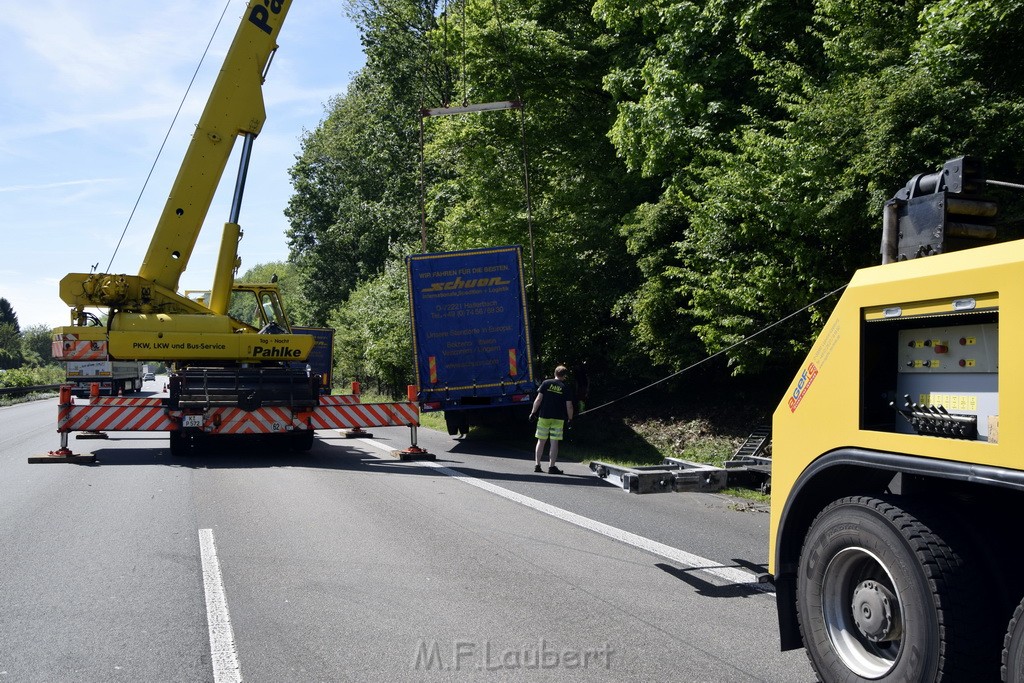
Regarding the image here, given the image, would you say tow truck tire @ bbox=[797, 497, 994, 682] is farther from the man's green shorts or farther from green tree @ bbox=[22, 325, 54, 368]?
green tree @ bbox=[22, 325, 54, 368]

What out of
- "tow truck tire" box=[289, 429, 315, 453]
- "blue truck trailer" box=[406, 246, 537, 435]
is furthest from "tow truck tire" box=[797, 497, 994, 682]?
"blue truck trailer" box=[406, 246, 537, 435]

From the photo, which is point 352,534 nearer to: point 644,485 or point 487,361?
point 644,485

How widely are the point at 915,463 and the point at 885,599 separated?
65 cm

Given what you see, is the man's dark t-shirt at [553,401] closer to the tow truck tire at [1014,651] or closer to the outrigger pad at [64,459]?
the outrigger pad at [64,459]

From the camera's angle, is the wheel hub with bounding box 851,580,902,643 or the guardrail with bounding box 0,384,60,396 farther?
the guardrail with bounding box 0,384,60,396

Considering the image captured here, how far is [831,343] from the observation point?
3994 millimetres

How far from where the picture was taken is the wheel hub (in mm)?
3564

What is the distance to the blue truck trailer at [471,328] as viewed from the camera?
16203 mm

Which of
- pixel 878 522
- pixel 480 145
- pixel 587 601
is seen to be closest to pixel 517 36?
pixel 480 145

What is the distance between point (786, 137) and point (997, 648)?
10.4m

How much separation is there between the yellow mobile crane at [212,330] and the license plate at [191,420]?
0.05ft

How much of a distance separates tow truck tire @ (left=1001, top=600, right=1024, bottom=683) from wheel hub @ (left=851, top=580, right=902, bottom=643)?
22.1 inches

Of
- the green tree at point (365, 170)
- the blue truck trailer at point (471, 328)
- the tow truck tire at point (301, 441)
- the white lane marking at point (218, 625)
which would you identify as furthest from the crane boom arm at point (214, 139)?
the green tree at point (365, 170)


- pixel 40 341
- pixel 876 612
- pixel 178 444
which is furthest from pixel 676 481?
pixel 40 341
